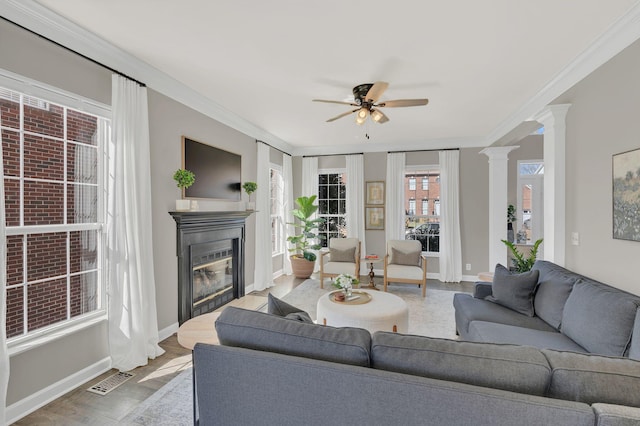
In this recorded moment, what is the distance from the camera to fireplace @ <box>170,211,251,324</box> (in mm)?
3451

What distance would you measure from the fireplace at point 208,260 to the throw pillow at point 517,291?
132 inches

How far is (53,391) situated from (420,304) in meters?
4.12

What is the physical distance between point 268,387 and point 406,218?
18.0 feet

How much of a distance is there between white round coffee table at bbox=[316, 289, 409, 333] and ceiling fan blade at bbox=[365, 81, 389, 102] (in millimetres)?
2129

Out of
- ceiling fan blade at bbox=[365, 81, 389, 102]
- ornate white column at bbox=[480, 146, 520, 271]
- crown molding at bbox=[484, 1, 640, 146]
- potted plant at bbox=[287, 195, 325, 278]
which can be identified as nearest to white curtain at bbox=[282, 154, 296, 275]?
potted plant at bbox=[287, 195, 325, 278]

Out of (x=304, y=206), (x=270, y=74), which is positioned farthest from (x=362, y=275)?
(x=270, y=74)

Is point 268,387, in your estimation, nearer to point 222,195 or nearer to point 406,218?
point 222,195

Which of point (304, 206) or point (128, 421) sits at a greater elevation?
point (304, 206)

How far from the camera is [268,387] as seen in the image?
1.28 m

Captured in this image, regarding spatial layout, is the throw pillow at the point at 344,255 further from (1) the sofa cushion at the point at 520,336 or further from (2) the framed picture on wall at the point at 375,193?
(1) the sofa cushion at the point at 520,336

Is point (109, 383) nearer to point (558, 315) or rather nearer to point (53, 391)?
point (53, 391)

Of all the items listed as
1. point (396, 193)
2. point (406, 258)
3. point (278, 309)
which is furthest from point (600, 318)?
point (396, 193)

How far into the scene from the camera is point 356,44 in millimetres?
2467

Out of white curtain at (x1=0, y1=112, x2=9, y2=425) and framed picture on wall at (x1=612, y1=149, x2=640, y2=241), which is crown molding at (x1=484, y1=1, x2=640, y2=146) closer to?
framed picture on wall at (x1=612, y1=149, x2=640, y2=241)
